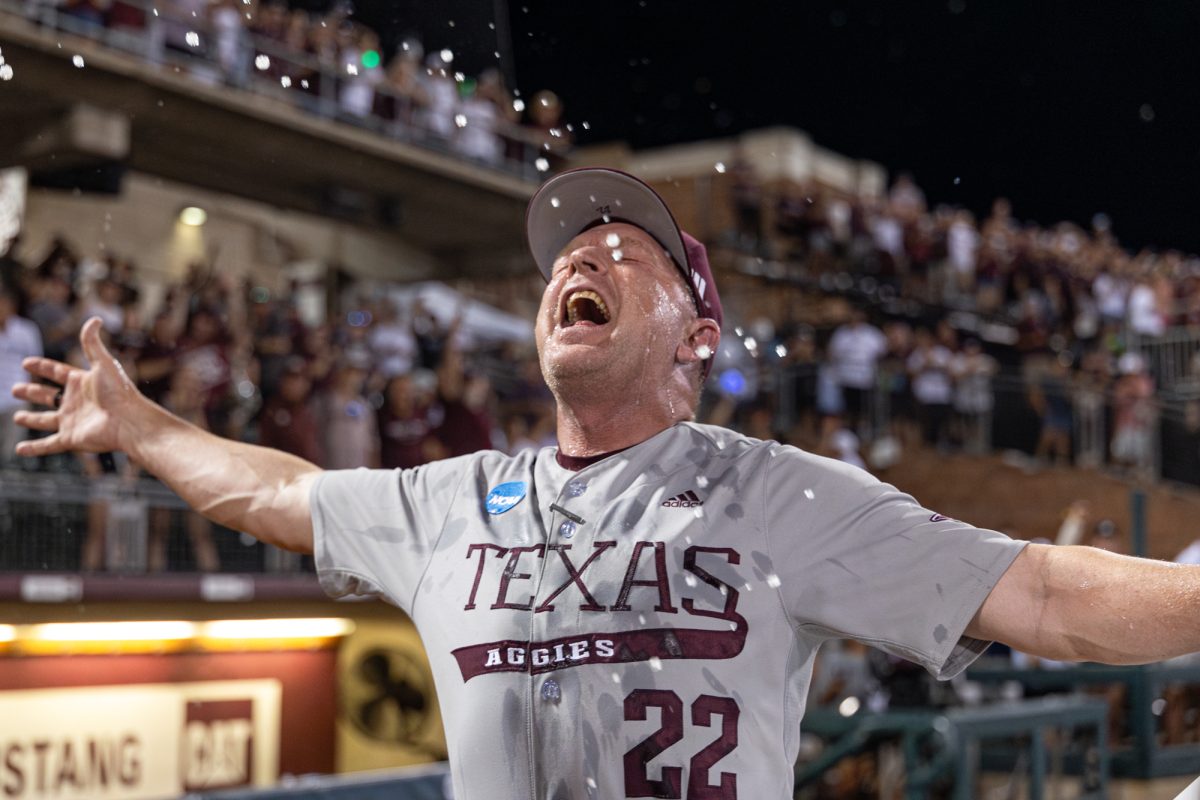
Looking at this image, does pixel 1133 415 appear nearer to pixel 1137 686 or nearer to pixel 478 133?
pixel 1137 686

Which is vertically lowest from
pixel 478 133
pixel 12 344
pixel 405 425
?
pixel 405 425

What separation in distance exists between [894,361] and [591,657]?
12.5ft

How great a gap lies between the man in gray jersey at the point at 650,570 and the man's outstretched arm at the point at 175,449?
48mm

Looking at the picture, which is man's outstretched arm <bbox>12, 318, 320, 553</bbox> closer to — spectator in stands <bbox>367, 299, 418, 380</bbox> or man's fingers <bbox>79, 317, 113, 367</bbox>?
man's fingers <bbox>79, 317, 113, 367</bbox>

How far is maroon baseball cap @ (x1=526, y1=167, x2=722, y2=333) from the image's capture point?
2068 mm

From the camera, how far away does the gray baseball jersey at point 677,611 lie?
5.57ft

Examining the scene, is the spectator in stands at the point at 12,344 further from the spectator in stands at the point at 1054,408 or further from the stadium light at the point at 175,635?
the spectator in stands at the point at 1054,408

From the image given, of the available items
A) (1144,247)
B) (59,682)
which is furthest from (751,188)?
(59,682)

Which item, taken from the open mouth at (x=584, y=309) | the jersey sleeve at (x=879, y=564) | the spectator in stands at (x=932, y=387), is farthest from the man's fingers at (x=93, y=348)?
the spectator in stands at (x=932, y=387)

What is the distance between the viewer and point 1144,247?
2.44 metres

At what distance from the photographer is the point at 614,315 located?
1967 millimetres

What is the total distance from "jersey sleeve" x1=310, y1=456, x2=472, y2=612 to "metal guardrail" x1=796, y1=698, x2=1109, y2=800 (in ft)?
9.30

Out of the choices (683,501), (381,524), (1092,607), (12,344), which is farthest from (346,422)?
(1092,607)

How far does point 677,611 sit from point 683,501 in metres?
0.20
